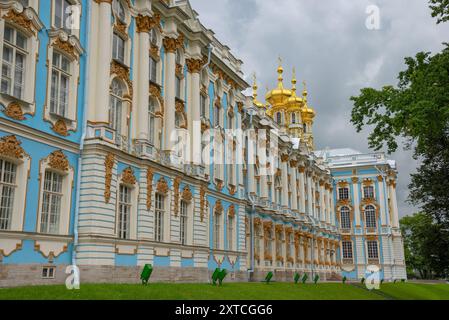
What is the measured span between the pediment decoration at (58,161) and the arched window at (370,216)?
5152cm

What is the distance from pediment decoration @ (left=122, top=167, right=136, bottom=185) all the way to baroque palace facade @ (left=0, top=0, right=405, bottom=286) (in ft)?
0.20

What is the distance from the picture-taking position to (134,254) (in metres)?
21.2

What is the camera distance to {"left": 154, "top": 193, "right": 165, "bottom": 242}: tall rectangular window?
76.7ft

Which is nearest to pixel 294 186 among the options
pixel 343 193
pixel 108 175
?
pixel 343 193

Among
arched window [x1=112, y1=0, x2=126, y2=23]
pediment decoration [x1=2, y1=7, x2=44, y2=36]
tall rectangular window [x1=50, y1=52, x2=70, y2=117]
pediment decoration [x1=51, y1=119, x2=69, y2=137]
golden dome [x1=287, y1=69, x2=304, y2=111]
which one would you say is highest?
golden dome [x1=287, y1=69, x2=304, y2=111]

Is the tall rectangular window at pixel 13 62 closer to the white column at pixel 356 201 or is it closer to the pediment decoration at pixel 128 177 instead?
the pediment decoration at pixel 128 177

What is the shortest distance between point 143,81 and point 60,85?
15.7ft

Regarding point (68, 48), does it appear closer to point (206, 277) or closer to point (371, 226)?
point (206, 277)

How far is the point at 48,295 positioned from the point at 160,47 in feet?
47.6

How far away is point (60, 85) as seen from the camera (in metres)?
19.0

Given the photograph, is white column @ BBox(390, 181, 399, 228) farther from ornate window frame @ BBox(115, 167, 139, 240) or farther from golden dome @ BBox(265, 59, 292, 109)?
ornate window frame @ BBox(115, 167, 139, 240)

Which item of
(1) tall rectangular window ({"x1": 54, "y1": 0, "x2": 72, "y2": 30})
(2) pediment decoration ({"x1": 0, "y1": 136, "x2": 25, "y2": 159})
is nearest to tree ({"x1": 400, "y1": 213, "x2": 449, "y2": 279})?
(1) tall rectangular window ({"x1": 54, "y1": 0, "x2": 72, "y2": 30})

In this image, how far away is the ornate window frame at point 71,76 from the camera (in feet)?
59.9

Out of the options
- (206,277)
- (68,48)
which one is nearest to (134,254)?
(206,277)
